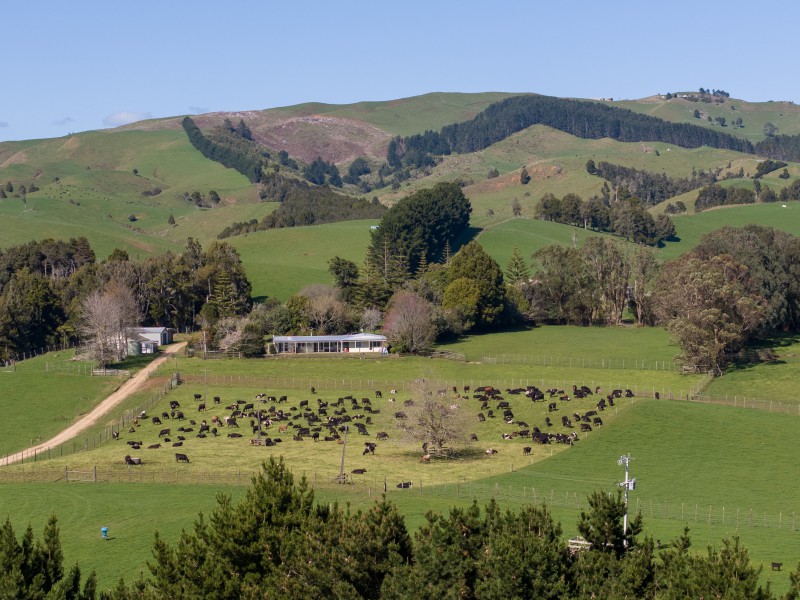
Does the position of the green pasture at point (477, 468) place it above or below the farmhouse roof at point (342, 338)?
below

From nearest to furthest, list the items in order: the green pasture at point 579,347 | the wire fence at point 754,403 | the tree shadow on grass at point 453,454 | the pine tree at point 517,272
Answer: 1. the tree shadow on grass at point 453,454
2. the wire fence at point 754,403
3. the green pasture at point 579,347
4. the pine tree at point 517,272

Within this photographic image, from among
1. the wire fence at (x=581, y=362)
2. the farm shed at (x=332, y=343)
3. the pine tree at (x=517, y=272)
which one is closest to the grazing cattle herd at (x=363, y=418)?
the wire fence at (x=581, y=362)

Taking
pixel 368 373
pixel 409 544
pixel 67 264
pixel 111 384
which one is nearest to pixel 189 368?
pixel 111 384

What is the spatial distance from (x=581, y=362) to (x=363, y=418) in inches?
1314

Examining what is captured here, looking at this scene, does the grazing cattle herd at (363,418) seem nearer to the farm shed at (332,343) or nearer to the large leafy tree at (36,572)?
the farm shed at (332,343)

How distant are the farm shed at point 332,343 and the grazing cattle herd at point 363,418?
22.9 meters

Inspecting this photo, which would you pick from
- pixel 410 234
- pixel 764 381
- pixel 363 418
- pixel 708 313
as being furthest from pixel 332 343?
pixel 410 234

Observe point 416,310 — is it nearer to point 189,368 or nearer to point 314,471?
point 189,368

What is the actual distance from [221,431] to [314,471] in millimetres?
19440

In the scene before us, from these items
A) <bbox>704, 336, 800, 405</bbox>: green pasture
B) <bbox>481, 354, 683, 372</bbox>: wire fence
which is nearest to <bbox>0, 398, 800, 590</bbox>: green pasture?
<bbox>704, 336, 800, 405</bbox>: green pasture

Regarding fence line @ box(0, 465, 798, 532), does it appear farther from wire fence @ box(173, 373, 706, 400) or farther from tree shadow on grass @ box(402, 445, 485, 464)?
wire fence @ box(173, 373, 706, 400)

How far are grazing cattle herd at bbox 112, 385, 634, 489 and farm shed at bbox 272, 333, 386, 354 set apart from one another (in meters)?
22.9

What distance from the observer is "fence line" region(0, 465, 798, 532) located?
69.4m

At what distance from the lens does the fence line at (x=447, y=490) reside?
69.4 m
